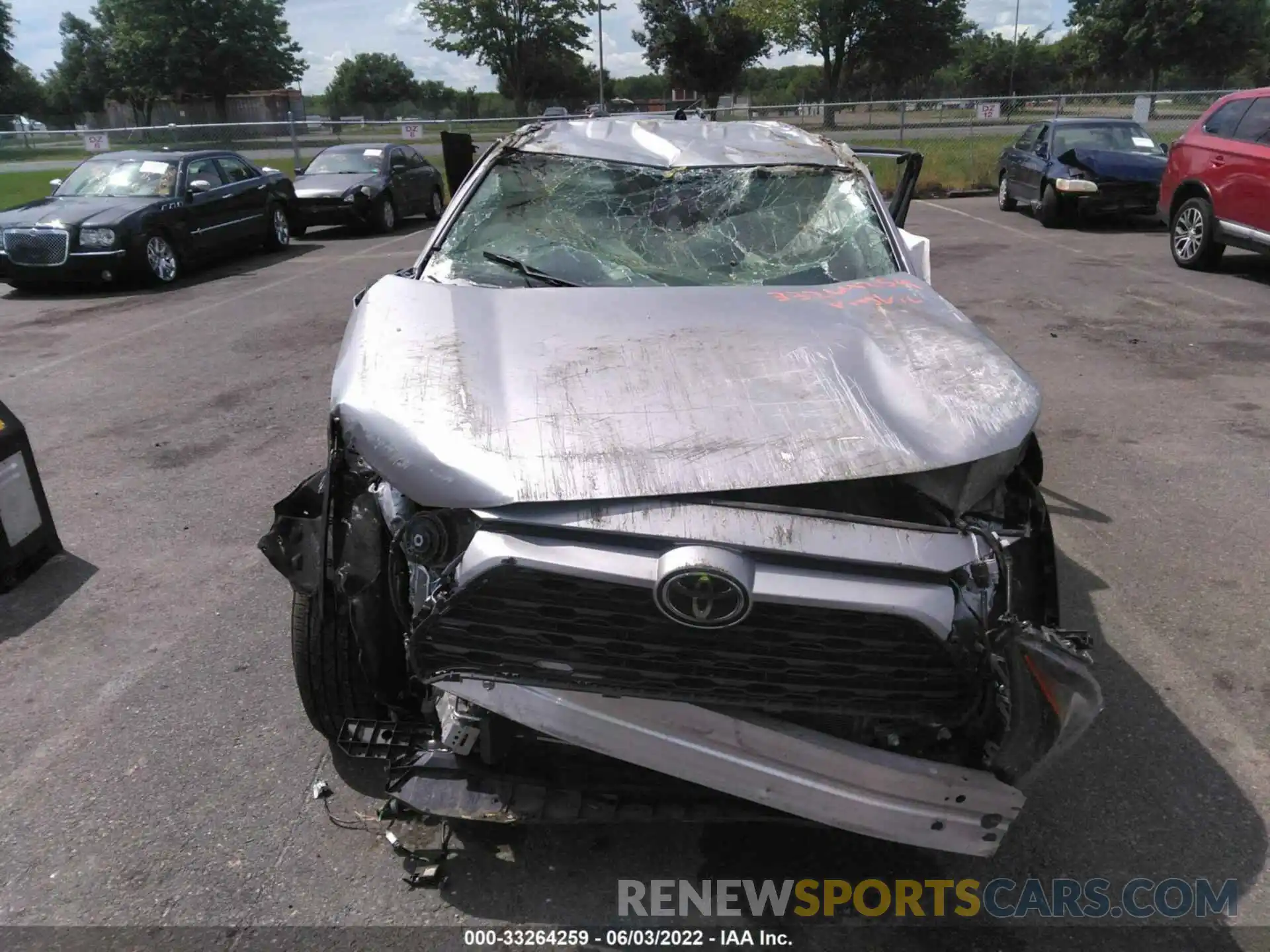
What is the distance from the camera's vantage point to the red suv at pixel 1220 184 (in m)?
9.30

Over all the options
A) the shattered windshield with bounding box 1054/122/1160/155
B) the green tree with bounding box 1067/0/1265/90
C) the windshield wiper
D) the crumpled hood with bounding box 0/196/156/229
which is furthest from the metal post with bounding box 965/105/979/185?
the green tree with bounding box 1067/0/1265/90

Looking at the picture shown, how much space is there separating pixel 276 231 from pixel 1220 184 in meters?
12.1

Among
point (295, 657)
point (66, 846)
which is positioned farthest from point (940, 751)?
point (66, 846)

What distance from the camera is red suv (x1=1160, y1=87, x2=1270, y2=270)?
9.30 meters

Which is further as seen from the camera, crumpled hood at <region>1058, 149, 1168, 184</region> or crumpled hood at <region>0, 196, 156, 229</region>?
crumpled hood at <region>1058, 149, 1168, 184</region>

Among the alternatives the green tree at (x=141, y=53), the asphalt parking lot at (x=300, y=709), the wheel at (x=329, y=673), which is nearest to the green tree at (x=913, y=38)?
the green tree at (x=141, y=53)

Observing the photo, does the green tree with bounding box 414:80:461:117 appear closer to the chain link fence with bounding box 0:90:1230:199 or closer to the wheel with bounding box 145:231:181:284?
the chain link fence with bounding box 0:90:1230:199

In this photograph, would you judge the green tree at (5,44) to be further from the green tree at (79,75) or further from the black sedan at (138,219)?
the black sedan at (138,219)

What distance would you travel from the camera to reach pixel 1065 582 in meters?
3.96

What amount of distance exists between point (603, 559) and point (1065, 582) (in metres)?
2.77

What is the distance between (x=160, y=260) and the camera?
11148 millimetres

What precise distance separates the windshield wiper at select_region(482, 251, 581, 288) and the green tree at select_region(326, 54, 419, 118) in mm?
80796

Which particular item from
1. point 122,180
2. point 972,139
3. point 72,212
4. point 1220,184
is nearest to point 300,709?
point 72,212

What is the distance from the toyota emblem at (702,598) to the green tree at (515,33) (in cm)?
6409
